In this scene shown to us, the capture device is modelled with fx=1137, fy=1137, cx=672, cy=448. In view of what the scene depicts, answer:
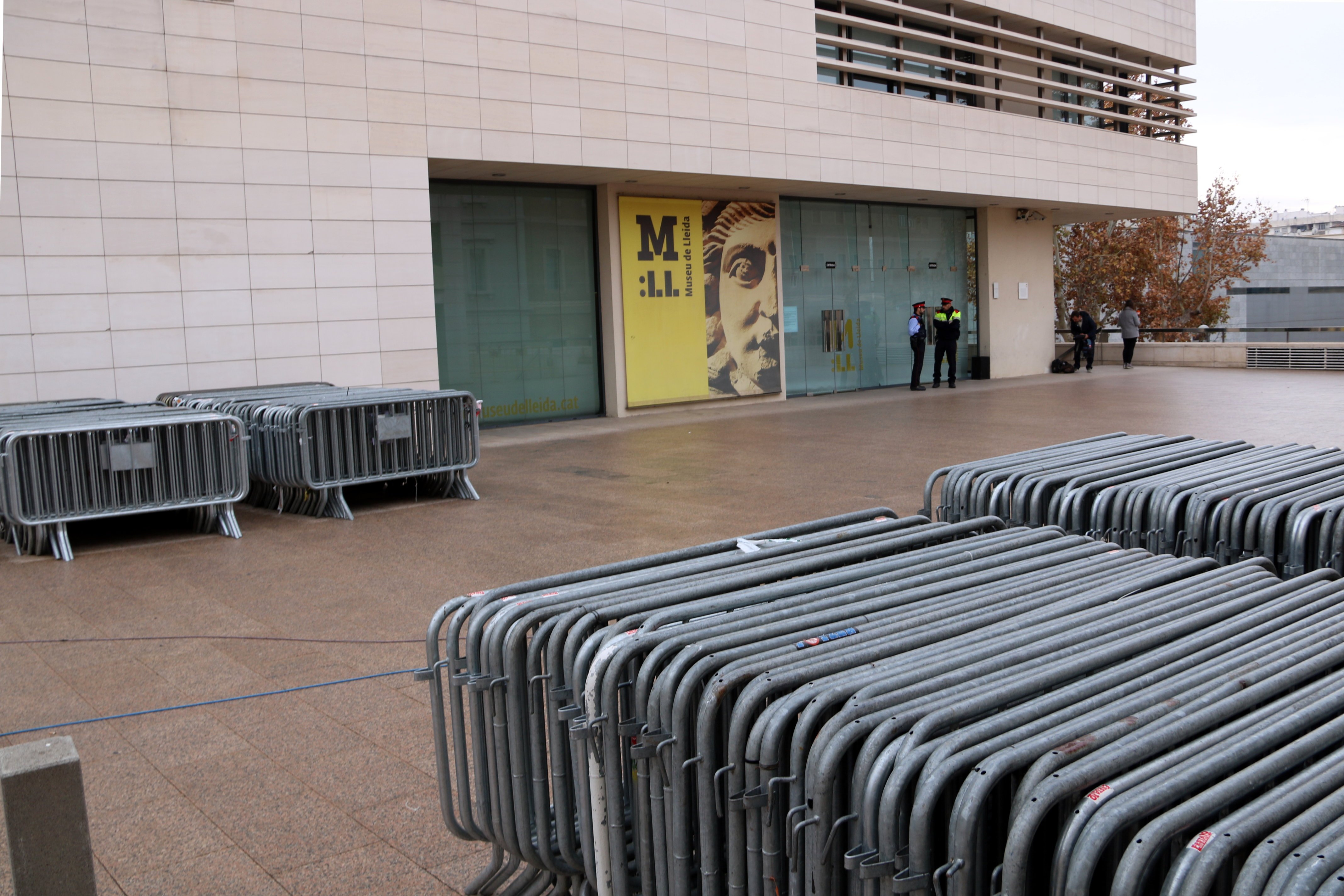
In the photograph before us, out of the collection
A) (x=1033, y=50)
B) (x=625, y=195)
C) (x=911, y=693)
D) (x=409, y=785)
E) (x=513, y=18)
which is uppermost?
(x=1033, y=50)

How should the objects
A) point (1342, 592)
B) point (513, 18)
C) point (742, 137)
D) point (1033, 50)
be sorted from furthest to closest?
point (1033, 50), point (742, 137), point (513, 18), point (1342, 592)

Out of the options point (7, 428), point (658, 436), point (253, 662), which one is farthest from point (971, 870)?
point (658, 436)

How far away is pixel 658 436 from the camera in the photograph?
679 inches

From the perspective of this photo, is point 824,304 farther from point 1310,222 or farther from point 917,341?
point 1310,222

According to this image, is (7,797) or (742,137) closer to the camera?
(7,797)

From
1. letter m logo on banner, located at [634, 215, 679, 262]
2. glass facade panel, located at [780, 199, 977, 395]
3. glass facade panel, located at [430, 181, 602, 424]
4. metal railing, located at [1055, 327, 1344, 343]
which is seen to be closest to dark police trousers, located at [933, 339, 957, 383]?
glass facade panel, located at [780, 199, 977, 395]

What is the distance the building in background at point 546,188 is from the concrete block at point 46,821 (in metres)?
12.3

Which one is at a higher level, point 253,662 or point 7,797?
point 7,797

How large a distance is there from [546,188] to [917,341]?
31.4ft

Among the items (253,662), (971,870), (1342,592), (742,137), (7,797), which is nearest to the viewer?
(971,870)

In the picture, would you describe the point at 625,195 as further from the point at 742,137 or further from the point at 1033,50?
the point at 1033,50

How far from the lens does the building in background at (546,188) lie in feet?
46.6

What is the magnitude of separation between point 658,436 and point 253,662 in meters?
11.2

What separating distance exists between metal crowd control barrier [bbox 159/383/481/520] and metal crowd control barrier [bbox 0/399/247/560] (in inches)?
20.7
